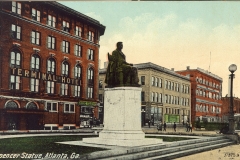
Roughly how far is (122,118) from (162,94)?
3497 cm

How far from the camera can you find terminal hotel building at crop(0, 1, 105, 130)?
2420 centimetres

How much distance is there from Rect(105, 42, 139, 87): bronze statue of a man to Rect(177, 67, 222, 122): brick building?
130 feet

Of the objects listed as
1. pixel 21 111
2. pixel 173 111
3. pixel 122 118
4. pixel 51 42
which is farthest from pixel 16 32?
pixel 173 111

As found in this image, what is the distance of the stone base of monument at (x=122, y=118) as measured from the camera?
40.5 ft

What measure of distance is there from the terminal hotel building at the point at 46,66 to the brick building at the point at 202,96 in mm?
25703

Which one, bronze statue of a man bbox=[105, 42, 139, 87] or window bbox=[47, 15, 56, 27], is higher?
window bbox=[47, 15, 56, 27]

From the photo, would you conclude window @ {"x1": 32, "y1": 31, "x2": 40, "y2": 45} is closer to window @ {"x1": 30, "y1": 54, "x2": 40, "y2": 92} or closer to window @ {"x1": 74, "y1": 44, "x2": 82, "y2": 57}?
window @ {"x1": 30, "y1": 54, "x2": 40, "y2": 92}

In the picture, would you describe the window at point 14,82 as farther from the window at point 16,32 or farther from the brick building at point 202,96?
the brick building at point 202,96

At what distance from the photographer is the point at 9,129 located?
23.8 m

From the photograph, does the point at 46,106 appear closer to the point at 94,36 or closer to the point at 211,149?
the point at 94,36

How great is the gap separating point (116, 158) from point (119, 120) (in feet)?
9.78

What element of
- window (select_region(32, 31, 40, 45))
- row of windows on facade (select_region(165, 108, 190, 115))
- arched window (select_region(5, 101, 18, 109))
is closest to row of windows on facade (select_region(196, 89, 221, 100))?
row of windows on facade (select_region(165, 108, 190, 115))

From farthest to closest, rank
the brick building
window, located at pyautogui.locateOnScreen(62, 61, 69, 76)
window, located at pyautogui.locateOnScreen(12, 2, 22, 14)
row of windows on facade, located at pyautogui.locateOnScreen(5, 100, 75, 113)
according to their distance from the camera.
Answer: the brick building
window, located at pyautogui.locateOnScreen(62, 61, 69, 76)
row of windows on facade, located at pyautogui.locateOnScreen(5, 100, 75, 113)
window, located at pyautogui.locateOnScreen(12, 2, 22, 14)

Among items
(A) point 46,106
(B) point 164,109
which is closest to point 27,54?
(A) point 46,106
